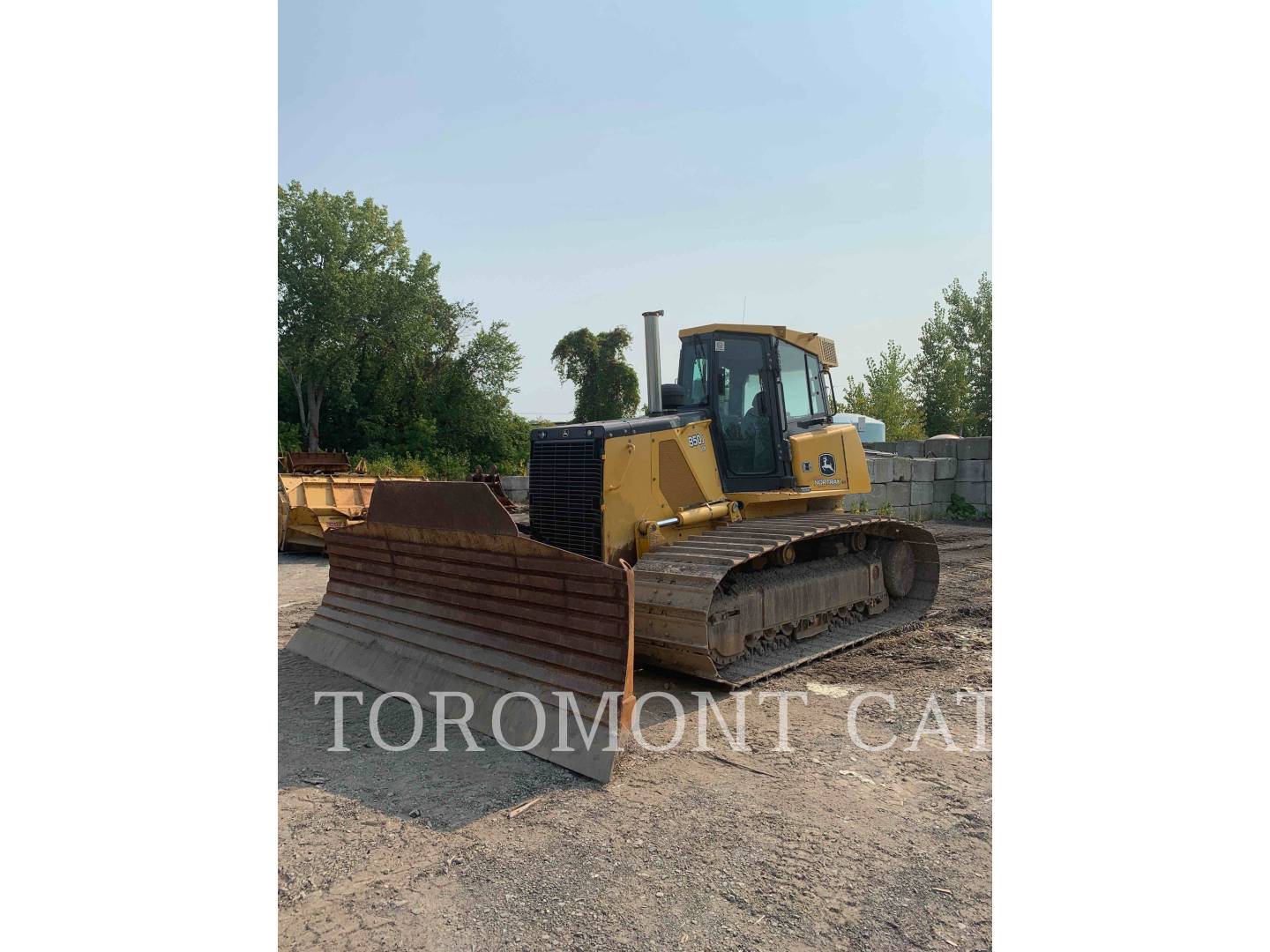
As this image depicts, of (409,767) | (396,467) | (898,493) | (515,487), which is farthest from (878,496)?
(396,467)

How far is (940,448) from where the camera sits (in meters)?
16.9

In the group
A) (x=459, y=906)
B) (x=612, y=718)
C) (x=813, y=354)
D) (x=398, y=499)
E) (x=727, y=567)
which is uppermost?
(x=813, y=354)

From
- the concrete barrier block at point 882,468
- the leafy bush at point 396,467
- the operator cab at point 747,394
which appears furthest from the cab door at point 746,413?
the leafy bush at point 396,467

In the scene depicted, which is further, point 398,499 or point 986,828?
point 398,499

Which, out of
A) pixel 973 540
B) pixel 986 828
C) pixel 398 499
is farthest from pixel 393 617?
pixel 973 540

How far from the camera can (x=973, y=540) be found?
13086mm

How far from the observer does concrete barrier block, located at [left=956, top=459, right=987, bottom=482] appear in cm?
1644

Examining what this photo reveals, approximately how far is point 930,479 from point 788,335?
10.5 m

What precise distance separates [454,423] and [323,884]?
29.7 metres

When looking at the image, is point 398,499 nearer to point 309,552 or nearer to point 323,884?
point 323,884

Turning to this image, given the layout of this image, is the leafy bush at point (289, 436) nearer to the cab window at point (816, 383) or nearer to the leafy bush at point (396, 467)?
the leafy bush at point (396, 467)

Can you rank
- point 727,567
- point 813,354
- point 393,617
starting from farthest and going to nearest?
point 813,354 < point 393,617 < point 727,567

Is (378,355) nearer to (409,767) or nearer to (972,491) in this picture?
(972,491)

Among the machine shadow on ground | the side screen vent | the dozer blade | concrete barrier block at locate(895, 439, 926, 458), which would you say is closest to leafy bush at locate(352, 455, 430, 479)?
concrete barrier block at locate(895, 439, 926, 458)
